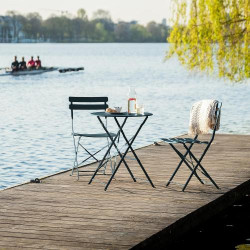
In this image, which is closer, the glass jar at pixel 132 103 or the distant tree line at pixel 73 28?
the glass jar at pixel 132 103

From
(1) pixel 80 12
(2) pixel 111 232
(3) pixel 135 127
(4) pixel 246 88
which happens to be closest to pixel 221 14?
(3) pixel 135 127

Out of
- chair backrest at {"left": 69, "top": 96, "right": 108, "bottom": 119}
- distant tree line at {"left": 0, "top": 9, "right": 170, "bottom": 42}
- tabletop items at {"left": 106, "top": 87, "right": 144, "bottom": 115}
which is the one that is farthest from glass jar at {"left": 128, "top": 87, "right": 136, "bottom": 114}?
distant tree line at {"left": 0, "top": 9, "right": 170, "bottom": 42}

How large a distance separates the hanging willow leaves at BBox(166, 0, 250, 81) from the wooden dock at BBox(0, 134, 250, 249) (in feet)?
17.7

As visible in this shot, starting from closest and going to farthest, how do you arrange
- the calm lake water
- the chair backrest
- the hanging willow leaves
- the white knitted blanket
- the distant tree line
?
the white knitted blanket < the chair backrest < the calm lake water < the hanging willow leaves < the distant tree line

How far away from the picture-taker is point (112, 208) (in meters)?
6.19

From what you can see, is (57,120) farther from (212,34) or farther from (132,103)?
(132,103)

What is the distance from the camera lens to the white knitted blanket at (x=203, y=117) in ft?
23.0

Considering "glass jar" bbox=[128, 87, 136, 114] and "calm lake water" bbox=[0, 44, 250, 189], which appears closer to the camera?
"glass jar" bbox=[128, 87, 136, 114]

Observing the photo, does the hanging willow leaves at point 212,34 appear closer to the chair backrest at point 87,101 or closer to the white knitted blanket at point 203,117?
the chair backrest at point 87,101

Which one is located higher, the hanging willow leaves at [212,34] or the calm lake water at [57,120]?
the hanging willow leaves at [212,34]

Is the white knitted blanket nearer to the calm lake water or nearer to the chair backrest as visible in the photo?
the chair backrest

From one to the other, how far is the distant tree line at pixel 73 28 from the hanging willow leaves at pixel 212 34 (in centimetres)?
11659

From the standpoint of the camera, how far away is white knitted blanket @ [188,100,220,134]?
701cm

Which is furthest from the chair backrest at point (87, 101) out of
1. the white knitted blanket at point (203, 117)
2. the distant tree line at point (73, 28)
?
the distant tree line at point (73, 28)
